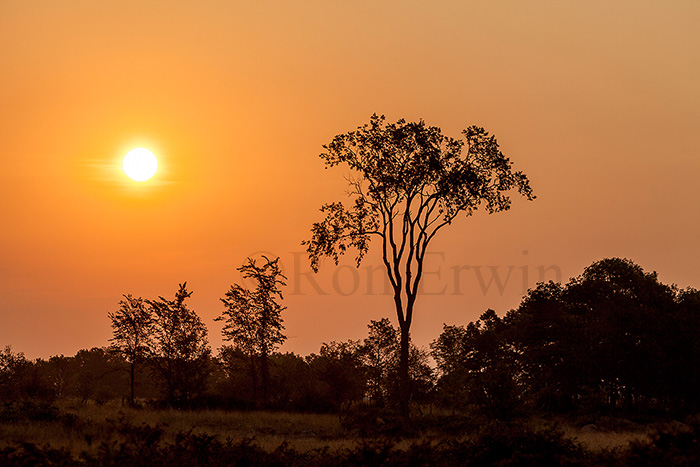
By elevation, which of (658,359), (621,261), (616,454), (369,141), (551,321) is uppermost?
(369,141)

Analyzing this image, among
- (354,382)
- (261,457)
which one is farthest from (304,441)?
(354,382)

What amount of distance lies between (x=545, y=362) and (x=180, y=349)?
2567 centimetres

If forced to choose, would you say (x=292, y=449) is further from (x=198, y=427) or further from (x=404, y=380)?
(x=404, y=380)

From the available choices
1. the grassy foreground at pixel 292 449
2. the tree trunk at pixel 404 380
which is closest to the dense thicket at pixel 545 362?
the tree trunk at pixel 404 380

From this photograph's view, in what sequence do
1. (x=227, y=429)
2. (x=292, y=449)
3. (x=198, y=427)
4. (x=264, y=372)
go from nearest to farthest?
(x=292, y=449) → (x=198, y=427) → (x=227, y=429) → (x=264, y=372)

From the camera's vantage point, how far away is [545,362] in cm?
5369

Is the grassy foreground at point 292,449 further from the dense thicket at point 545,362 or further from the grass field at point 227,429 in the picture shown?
the dense thicket at point 545,362

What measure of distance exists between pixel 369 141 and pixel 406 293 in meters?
8.78

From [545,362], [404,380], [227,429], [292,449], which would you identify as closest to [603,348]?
[545,362]

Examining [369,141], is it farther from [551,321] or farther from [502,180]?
[551,321]

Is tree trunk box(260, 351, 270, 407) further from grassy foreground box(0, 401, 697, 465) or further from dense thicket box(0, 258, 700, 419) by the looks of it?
grassy foreground box(0, 401, 697, 465)

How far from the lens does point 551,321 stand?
55125mm

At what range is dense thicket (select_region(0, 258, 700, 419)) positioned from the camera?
4756cm

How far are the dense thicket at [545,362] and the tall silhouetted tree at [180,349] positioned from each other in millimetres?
112
